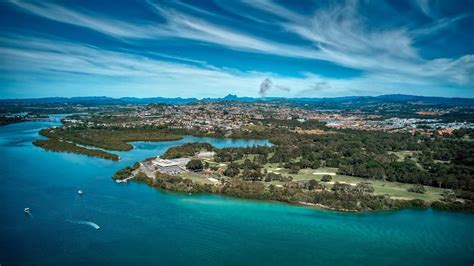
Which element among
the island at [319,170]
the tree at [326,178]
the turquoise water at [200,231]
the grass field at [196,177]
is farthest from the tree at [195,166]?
the tree at [326,178]

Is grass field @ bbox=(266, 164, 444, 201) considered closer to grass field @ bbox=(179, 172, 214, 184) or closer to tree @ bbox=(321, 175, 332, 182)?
tree @ bbox=(321, 175, 332, 182)

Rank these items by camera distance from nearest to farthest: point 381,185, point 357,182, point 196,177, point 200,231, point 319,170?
point 200,231 < point 381,185 < point 357,182 < point 196,177 < point 319,170

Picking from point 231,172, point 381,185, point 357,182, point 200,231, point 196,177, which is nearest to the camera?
point 200,231

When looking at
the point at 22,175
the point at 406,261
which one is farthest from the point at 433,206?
the point at 22,175

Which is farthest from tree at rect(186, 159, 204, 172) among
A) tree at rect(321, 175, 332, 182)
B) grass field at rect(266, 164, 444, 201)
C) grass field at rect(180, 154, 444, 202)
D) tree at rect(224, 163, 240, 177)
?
tree at rect(321, 175, 332, 182)

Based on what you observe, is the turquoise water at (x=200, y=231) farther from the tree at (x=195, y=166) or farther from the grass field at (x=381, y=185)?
the tree at (x=195, y=166)

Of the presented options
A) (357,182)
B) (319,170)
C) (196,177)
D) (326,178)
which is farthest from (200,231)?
(319,170)

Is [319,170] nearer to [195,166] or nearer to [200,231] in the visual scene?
[195,166]

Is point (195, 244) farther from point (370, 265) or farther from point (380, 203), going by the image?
point (380, 203)
